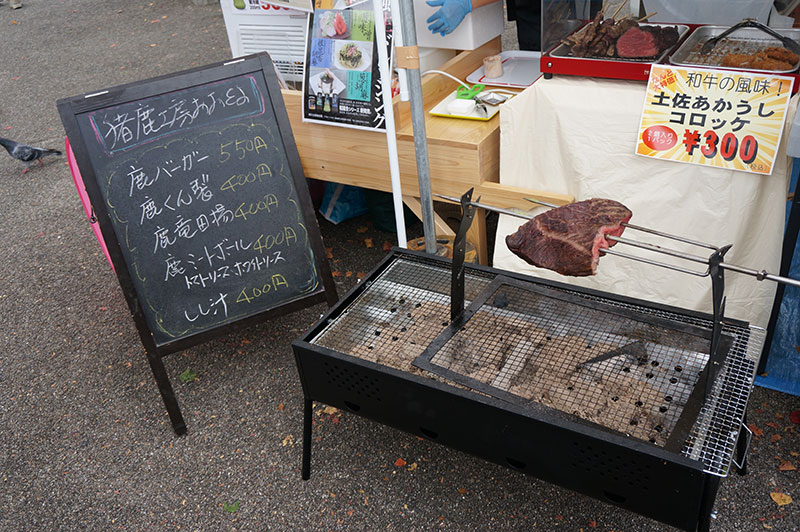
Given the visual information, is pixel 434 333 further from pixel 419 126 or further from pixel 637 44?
pixel 637 44

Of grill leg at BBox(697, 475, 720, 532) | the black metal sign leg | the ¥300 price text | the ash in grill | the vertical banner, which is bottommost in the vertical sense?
the black metal sign leg

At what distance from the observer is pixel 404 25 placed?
3053mm

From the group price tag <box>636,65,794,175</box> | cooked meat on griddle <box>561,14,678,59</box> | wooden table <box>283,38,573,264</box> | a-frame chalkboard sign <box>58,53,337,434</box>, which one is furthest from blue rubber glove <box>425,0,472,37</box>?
price tag <box>636,65,794,175</box>

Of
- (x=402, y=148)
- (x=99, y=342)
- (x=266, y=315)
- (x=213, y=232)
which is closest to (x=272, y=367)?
(x=266, y=315)

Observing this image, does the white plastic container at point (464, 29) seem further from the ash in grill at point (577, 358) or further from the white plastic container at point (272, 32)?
the ash in grill at point (577, 358)

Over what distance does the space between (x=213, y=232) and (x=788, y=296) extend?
9.28ft

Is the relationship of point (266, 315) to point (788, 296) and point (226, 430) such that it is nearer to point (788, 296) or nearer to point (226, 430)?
point (226, 430)

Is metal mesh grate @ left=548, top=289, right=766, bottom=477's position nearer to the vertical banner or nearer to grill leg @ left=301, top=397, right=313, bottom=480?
grill leg @ left=301, top=397, right=313, bottom=480

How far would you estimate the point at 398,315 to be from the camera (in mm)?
2793

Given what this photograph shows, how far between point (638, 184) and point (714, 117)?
1.58 feet

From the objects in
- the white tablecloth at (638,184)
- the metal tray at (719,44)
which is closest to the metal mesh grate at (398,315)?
the white tablecloth at (638,184)

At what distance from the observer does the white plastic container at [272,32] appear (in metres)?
4.18

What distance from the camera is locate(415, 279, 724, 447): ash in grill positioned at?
2.22 m

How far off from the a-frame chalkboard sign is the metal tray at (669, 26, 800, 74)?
201 centimetres
